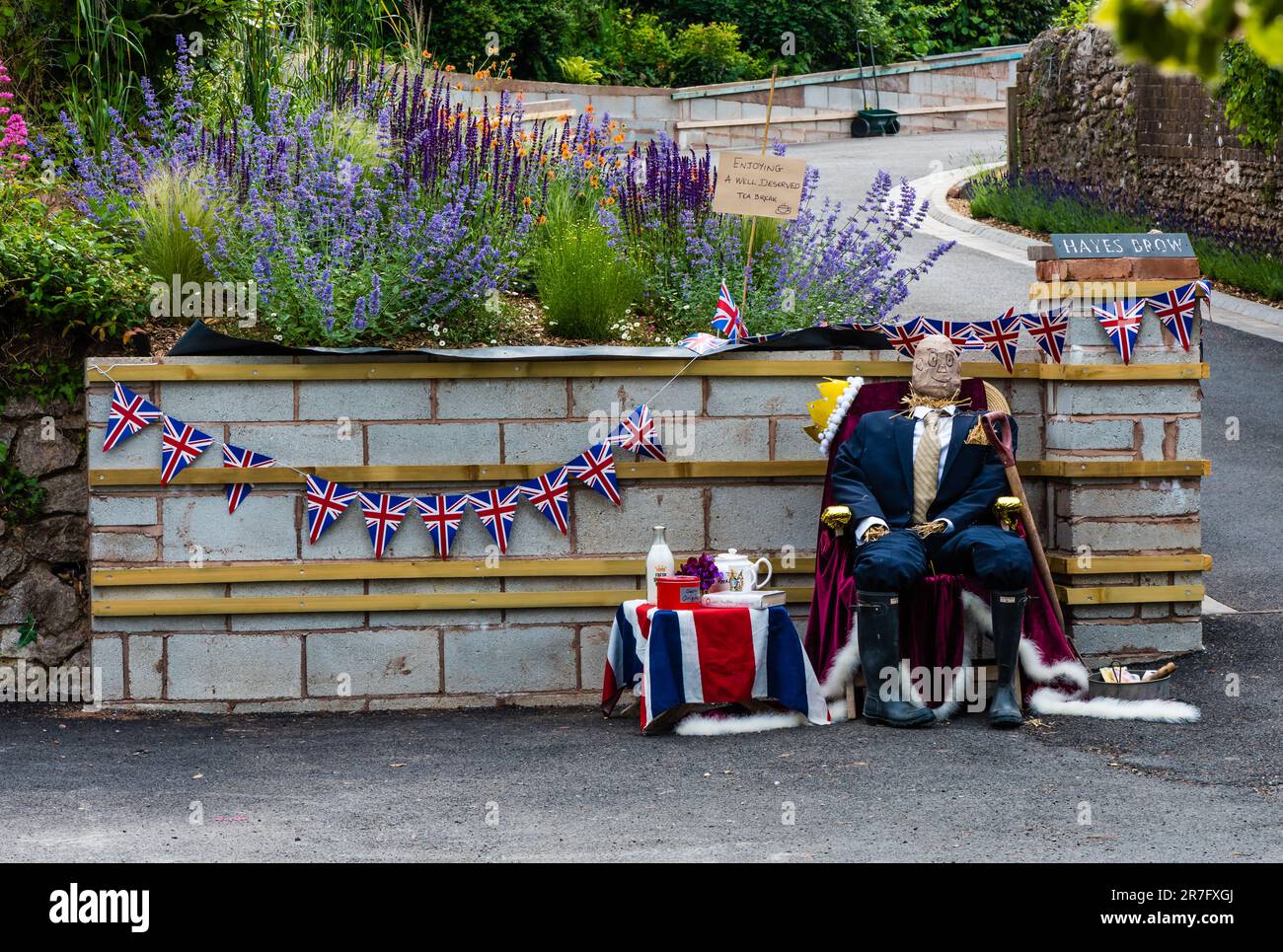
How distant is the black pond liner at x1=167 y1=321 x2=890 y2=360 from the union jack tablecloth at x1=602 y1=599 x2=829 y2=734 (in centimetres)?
132

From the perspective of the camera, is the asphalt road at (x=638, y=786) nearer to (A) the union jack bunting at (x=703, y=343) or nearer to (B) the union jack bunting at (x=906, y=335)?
(A) the union jack bunting at (x=703, y=343)

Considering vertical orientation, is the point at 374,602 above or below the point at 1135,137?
below

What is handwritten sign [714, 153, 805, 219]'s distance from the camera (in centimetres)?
799

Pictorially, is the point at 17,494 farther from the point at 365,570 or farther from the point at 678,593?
the point at 678,593

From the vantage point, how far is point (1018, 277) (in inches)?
611

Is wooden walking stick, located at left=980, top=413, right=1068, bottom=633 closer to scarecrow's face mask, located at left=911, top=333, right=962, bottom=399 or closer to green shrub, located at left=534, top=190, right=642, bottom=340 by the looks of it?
scarecrow's face mask, located at left=911, top=333, right=962, bottom=399

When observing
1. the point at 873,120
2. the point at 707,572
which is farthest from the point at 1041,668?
the point at 873,120

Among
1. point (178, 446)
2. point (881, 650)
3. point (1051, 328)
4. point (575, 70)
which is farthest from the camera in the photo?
point (575, 70)

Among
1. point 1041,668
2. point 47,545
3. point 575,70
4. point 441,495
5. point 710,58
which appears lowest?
point 1041,668

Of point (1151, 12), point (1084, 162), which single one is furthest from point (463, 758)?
point (1084, 162)

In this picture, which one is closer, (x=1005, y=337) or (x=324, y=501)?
(x=324, y=501)

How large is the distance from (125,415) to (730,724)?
3.05m

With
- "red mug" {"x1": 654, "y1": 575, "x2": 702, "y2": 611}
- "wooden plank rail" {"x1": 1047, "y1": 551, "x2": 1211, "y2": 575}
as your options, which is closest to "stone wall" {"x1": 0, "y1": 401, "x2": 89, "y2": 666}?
"red mug" {"x1": 654, "y1": 575, "x2": 702, "y2": 611}

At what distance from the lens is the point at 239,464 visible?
7.58 meters
